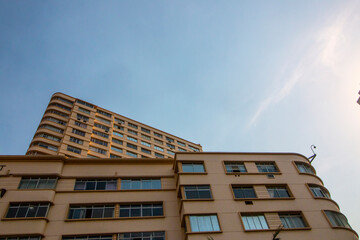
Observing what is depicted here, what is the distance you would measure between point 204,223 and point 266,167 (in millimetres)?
9669

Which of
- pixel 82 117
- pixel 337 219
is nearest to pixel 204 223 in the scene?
pixel 337 219

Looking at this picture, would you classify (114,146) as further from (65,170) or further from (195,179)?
(195,179)

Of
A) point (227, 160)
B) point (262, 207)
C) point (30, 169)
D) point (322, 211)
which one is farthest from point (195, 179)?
point (30, 169)

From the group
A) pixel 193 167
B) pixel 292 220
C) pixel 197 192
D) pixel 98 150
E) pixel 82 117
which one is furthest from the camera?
pixel 82 117

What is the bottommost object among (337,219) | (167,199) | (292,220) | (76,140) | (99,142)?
(337,219)

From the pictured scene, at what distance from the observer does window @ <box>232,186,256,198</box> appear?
23.2 metres

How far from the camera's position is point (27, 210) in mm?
20797

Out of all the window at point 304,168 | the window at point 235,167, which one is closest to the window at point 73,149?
the window at point 235,167

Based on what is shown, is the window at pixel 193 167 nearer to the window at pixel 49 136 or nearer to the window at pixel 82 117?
the window at pixel 49 136

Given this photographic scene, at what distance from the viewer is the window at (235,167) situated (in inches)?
1005

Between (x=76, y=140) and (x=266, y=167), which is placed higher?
(x=76, y=140)

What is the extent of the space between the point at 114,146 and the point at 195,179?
3252cm

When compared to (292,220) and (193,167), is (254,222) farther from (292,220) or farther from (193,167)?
(193,167)

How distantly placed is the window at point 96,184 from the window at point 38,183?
2.06m
